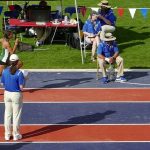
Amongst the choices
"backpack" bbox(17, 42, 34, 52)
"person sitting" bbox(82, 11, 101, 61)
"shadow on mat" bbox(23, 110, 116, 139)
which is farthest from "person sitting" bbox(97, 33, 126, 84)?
"backpack" bbox(17, 42, 34, 52)

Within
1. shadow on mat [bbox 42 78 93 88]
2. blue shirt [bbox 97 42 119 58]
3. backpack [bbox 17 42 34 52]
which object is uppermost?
blue shirt [bbox 97 42 119 58]

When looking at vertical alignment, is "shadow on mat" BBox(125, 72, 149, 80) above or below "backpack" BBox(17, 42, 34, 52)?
below

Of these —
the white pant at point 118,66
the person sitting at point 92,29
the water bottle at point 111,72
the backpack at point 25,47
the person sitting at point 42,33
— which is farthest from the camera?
the person sitting at point 42,33

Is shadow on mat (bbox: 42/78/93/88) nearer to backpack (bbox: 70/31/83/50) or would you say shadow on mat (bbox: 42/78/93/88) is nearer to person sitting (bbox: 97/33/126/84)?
person sitting (bbox: 97/33/126/84)

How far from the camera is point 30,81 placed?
16.6 metres

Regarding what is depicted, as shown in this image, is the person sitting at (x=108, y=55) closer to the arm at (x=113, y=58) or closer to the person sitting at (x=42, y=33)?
the arm at (x=113, y=58)

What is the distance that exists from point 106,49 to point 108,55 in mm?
187

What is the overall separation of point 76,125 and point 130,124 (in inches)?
44.5

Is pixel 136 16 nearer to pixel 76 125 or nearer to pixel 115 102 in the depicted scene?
pixel 115 102

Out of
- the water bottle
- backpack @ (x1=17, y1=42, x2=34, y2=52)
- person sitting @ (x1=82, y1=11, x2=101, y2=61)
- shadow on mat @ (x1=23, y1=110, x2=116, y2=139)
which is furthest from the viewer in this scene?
backpack @ (x1=17, y1=42, x2=34, y2=52)

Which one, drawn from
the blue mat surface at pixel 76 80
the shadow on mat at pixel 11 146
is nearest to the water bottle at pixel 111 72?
→ the blue mat surface at pixel 76 80

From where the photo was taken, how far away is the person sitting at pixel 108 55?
16328 millimetres

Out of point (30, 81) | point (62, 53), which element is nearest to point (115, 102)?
point (30, 81)

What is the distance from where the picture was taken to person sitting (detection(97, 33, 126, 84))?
53.6 feet
